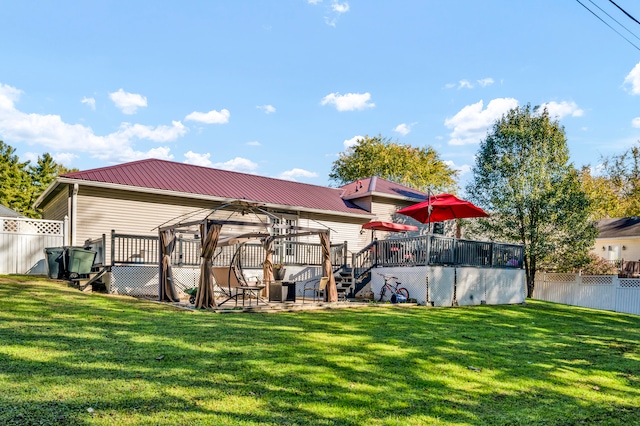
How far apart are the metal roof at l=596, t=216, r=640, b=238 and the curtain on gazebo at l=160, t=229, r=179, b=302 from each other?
2865 centimetres

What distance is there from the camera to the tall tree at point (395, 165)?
43.2 metres

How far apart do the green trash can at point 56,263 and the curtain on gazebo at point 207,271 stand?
17.1 feet

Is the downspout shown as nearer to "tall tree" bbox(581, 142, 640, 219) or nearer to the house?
the house

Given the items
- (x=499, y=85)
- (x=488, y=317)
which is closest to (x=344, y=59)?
(x=499, y=85)

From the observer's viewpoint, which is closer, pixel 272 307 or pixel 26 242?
pixel 272 307

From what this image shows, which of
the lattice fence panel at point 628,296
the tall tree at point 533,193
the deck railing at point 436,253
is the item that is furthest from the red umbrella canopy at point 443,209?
the lattice fence panel at point 628,296

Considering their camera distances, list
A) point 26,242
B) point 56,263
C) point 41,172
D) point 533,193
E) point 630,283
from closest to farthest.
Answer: point 56,263 → point 26,242 → point 630,283 → point 533,193 → point 41,172

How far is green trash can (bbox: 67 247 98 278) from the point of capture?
13.3 m

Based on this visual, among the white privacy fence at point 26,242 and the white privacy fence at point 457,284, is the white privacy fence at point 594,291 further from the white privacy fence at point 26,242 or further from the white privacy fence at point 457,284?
the white privacy fence at point 26,242

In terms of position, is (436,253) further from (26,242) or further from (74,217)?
(26,242)

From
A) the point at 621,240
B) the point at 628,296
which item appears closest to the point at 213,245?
the point at 628,296

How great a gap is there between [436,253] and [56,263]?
11.1m

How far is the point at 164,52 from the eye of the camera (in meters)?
21.4

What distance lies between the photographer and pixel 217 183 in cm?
1892
